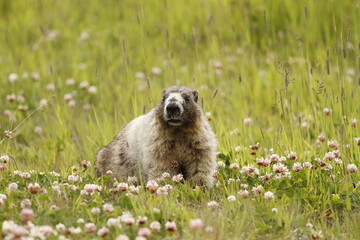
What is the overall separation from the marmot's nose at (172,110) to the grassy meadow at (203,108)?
0.59 meters

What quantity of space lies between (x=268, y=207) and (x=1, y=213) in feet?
6.28

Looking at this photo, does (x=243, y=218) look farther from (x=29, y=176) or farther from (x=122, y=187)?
(x=29, y=176)

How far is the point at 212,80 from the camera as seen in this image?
26.5ft

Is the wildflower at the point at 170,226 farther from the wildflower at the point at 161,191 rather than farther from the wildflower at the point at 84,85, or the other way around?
the wildflower at the point at 84,85

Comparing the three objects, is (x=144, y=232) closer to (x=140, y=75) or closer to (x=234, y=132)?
(x=234, y=132)

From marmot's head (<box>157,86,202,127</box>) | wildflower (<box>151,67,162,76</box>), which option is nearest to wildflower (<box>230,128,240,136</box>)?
marmot's head (<box>157,86,202,127</box>)

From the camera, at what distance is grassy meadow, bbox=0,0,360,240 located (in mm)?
4273

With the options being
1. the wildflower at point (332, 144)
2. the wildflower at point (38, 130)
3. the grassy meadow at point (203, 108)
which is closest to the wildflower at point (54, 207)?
the grassy meadow at point (203, 108)

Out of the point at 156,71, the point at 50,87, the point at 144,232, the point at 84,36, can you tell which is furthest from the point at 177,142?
the point at 84,36

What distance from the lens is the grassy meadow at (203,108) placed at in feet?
14.0

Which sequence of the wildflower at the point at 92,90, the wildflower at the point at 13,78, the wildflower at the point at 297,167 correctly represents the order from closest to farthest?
1. the wildflower at the point at 297,167
2. the wildflower at the point at 92,90
3. the wildflower at the point at 13,78

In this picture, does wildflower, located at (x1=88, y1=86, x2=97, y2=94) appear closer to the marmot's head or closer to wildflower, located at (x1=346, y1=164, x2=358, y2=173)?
the marmot's head

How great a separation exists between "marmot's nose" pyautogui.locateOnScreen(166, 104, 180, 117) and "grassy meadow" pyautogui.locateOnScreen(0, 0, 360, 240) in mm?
593

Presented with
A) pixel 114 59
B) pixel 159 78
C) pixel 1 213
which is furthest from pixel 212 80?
pixel 1 213
